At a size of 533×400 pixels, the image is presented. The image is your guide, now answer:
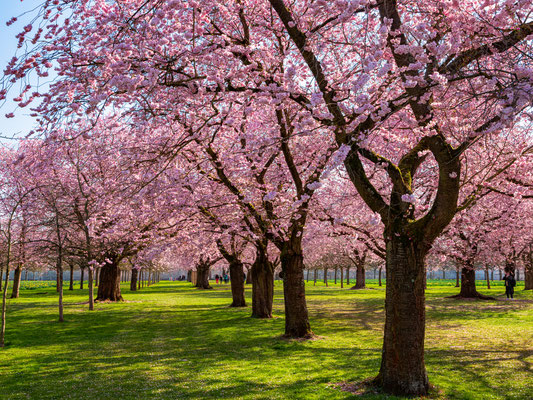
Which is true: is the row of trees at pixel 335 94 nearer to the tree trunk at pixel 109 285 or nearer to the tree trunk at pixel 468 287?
the tree trunk at pixel 109 285

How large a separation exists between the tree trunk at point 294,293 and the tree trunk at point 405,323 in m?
6.19

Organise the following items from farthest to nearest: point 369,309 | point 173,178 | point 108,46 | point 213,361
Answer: point 369,309
point 173,178
point 213,361
point 108,46

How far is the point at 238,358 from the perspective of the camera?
11.4 m

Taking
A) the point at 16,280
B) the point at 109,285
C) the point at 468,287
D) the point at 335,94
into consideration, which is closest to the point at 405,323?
the point at 335,94

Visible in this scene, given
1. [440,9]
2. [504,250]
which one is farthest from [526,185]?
[504,250]

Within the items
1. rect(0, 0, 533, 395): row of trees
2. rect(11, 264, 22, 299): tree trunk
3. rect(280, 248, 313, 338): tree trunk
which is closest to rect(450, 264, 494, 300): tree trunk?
rect(0, 0, 533, 395): row of trees

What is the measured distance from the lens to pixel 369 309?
2395cm

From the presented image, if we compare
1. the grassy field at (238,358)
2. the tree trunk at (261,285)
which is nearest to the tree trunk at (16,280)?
the grassy field at (238,358)

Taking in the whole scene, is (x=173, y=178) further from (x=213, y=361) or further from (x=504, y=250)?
(x=504, y=250)

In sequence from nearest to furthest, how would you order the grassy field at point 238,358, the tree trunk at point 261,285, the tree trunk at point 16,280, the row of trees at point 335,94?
the row of trees at point 335,94 < the grassy field at point 238,358 < the tree trunk at point 261,285 < the tree trunk at point 16,280

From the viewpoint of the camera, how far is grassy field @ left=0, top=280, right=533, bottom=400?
830cm

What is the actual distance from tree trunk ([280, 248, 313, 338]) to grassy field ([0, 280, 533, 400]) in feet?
2.08

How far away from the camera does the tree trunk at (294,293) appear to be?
13984mm

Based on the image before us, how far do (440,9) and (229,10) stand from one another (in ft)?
16.1
